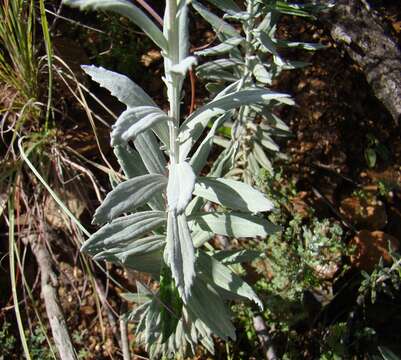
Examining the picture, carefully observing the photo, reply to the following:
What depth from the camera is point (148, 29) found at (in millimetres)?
1031

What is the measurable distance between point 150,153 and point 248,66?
0.75m

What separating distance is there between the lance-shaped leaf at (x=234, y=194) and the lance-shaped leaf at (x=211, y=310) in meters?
0.32

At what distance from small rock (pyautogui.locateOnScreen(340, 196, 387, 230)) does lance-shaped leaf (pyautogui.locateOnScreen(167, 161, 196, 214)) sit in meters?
1.53

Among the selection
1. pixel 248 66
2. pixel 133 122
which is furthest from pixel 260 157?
pixel 133 122

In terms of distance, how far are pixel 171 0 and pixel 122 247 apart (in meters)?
0.71

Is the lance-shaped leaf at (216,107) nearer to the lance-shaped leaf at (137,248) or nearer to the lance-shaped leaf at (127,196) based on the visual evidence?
the lance-shaped leaf at (127,196)

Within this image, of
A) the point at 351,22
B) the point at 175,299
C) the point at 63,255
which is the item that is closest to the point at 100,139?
the point at 63,255

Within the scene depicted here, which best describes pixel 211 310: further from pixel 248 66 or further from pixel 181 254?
pixel 248 66

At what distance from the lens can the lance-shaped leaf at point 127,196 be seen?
1.10 m

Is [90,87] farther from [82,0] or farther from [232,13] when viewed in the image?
[82,0]

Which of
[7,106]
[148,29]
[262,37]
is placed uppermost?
[262,37]

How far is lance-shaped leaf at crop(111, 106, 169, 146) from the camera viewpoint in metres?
0.94

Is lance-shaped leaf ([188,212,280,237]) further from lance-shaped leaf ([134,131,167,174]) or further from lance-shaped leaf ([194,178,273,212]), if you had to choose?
lance-shaped leaf ([134,131,167,174])

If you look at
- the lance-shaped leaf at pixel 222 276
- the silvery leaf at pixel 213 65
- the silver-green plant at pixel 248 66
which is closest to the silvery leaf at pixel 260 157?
the silver-green plant at pixel 248 66
